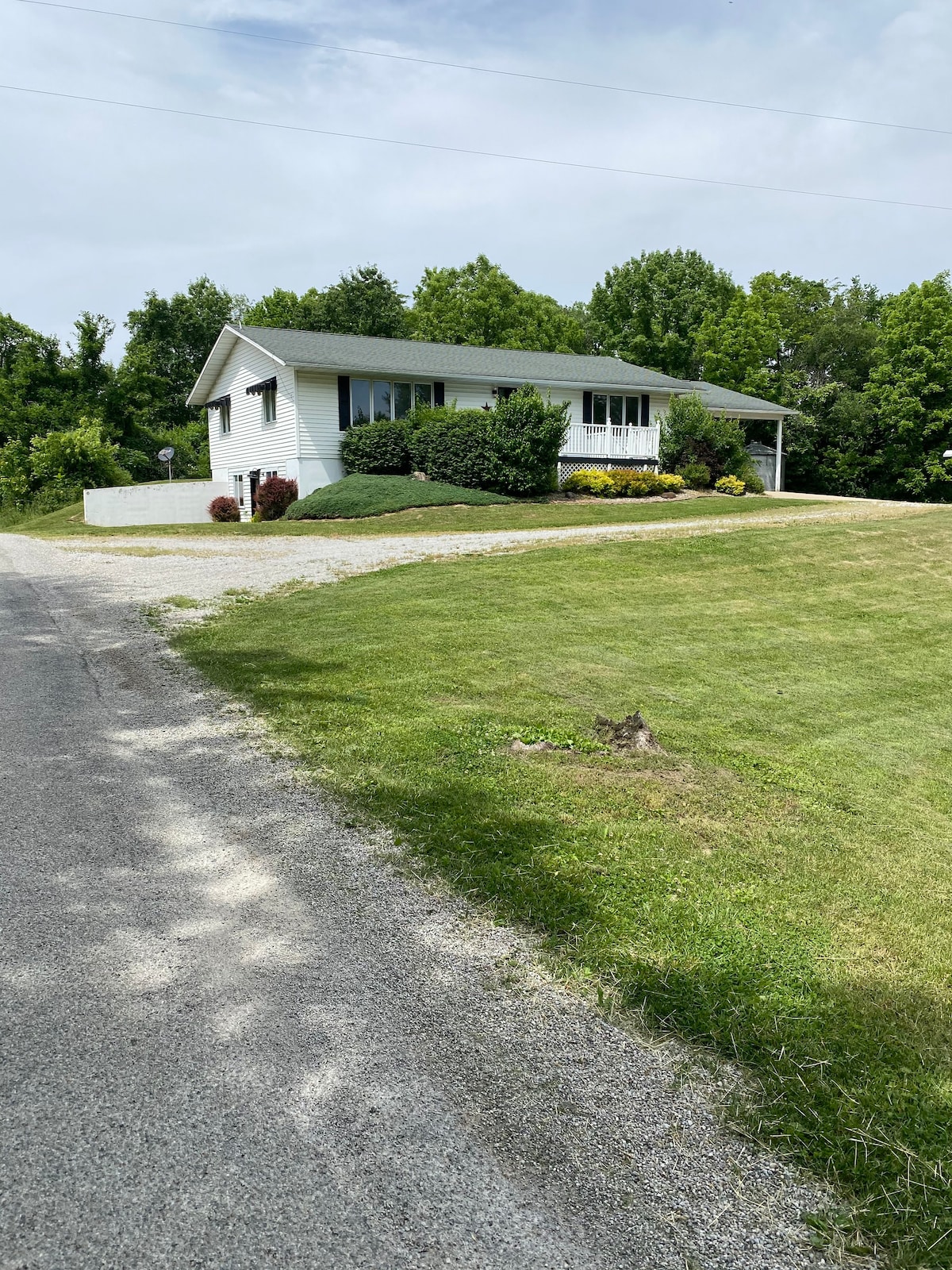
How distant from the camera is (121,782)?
15.1 ft

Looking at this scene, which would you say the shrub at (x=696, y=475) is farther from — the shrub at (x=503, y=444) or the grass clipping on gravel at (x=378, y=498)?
the grass clipping on gravel at (x=378, y=498)

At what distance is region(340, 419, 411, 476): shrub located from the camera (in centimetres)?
2462

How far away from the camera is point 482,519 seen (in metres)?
20.0

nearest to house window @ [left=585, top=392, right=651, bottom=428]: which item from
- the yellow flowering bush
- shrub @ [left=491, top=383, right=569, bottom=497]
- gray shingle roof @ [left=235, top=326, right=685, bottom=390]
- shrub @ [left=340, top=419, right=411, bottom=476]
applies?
gray shingle roof @ [left=235, top=326, right=685, bottom=390]

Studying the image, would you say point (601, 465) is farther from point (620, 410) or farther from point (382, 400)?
point (382, 400)

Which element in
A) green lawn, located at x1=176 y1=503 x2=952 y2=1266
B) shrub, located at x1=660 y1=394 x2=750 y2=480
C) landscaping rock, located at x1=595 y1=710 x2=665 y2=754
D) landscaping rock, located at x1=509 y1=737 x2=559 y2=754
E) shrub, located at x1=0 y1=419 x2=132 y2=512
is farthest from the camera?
shrub, located at x1=0 y1=419 x2=132 y2=512

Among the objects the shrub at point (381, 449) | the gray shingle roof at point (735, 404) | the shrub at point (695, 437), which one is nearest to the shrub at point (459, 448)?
the shrub at point (381, 449)

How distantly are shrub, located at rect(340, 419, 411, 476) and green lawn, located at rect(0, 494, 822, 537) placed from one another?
4008 millimetres

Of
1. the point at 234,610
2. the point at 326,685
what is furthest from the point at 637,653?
the point at 234,610

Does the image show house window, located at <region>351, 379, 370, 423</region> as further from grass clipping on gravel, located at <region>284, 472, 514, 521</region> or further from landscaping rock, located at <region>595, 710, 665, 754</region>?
landscaping rock, located at <region>595, 710, 665, 754</region>

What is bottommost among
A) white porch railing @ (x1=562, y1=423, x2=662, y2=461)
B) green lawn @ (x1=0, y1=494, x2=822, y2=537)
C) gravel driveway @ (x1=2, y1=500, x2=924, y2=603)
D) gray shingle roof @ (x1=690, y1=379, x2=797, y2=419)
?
gravel driveway @ (x1=2, y1=500, x2=924, y2=603)

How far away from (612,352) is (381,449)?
32.3m

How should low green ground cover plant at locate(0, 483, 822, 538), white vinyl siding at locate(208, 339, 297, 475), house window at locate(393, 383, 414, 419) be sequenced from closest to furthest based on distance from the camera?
low green ground cover plant at locate(0, 483, 822, 538) → white vinyl siding at locate(208, 339, 297, 475) → house window at locate(393, 383, 414, 419)

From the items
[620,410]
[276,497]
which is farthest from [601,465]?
[276,497]
